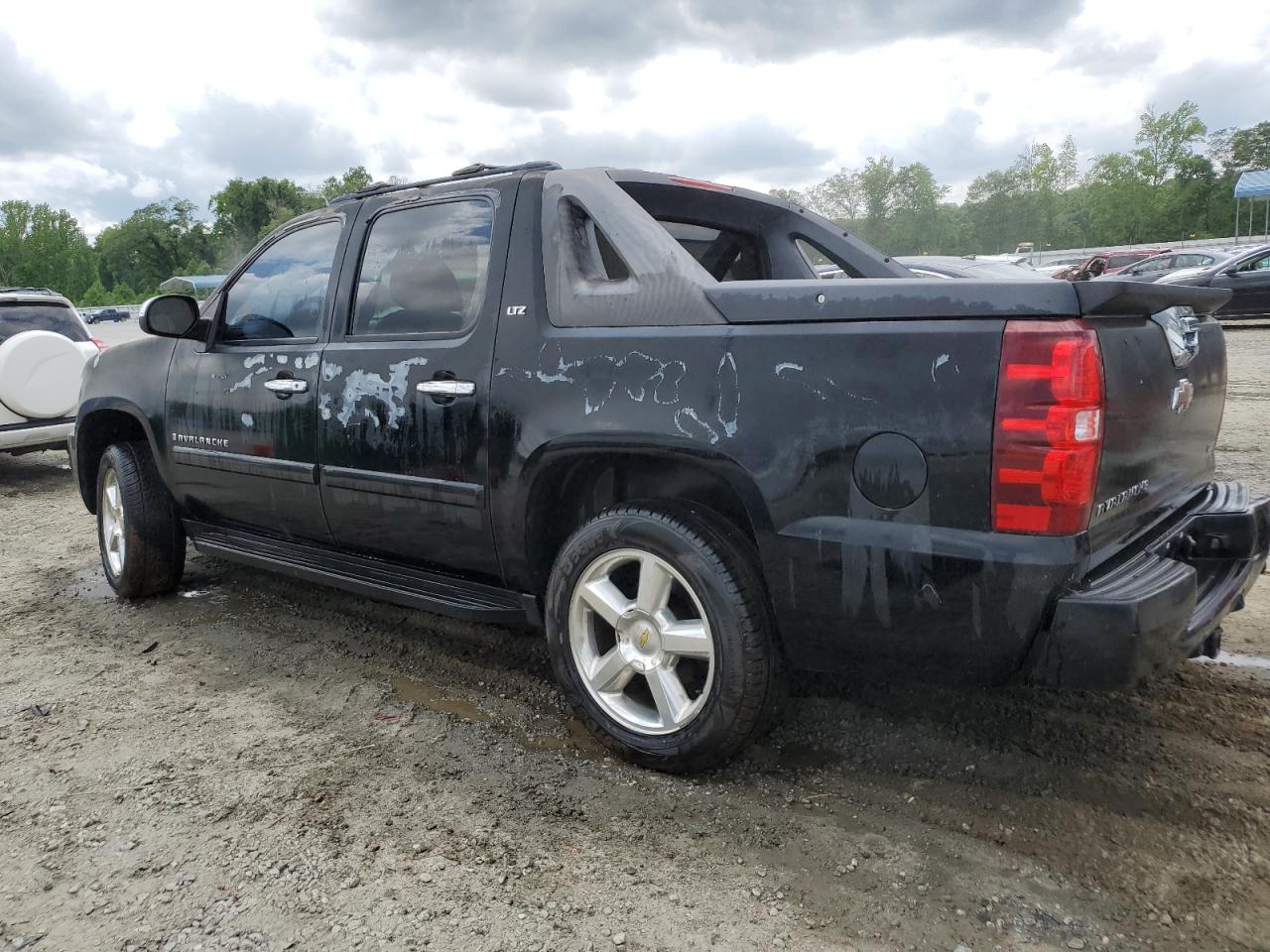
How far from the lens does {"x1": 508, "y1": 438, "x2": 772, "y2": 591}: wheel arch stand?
8.39 feet

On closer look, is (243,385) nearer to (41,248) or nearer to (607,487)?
(607,487)

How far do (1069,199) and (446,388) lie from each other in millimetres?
88218

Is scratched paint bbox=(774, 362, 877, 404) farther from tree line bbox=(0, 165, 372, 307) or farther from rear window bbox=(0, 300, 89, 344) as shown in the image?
tree line bbox=(0, 165, 372, 307)

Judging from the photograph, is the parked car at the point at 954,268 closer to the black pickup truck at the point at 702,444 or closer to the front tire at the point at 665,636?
the black pickup truck at the point at 702,444

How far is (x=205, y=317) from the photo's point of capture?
4.15 m

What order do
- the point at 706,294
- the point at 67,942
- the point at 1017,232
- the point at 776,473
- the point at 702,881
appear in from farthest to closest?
the point at 1017,232 < the point at 706,294 < the point at 776,473 < the point at 702,881 < the point at 67,942

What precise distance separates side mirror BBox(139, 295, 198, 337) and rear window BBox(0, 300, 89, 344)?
17.0ft

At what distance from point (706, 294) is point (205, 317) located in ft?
8.49

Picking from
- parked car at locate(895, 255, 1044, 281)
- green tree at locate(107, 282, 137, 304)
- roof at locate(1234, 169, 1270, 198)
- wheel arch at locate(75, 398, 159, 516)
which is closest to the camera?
wheel arch at locate(75, 398, 159, 516)

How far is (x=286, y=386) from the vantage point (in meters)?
Answer: 3.65

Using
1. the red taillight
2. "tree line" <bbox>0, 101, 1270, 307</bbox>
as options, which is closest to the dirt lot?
the red taillight

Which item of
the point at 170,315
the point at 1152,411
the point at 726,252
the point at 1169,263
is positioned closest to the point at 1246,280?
the point at 1169,263

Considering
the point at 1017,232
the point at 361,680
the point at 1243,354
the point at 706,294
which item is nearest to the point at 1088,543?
the point at 706,294

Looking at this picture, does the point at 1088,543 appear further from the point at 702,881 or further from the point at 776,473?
the point at 702,881
